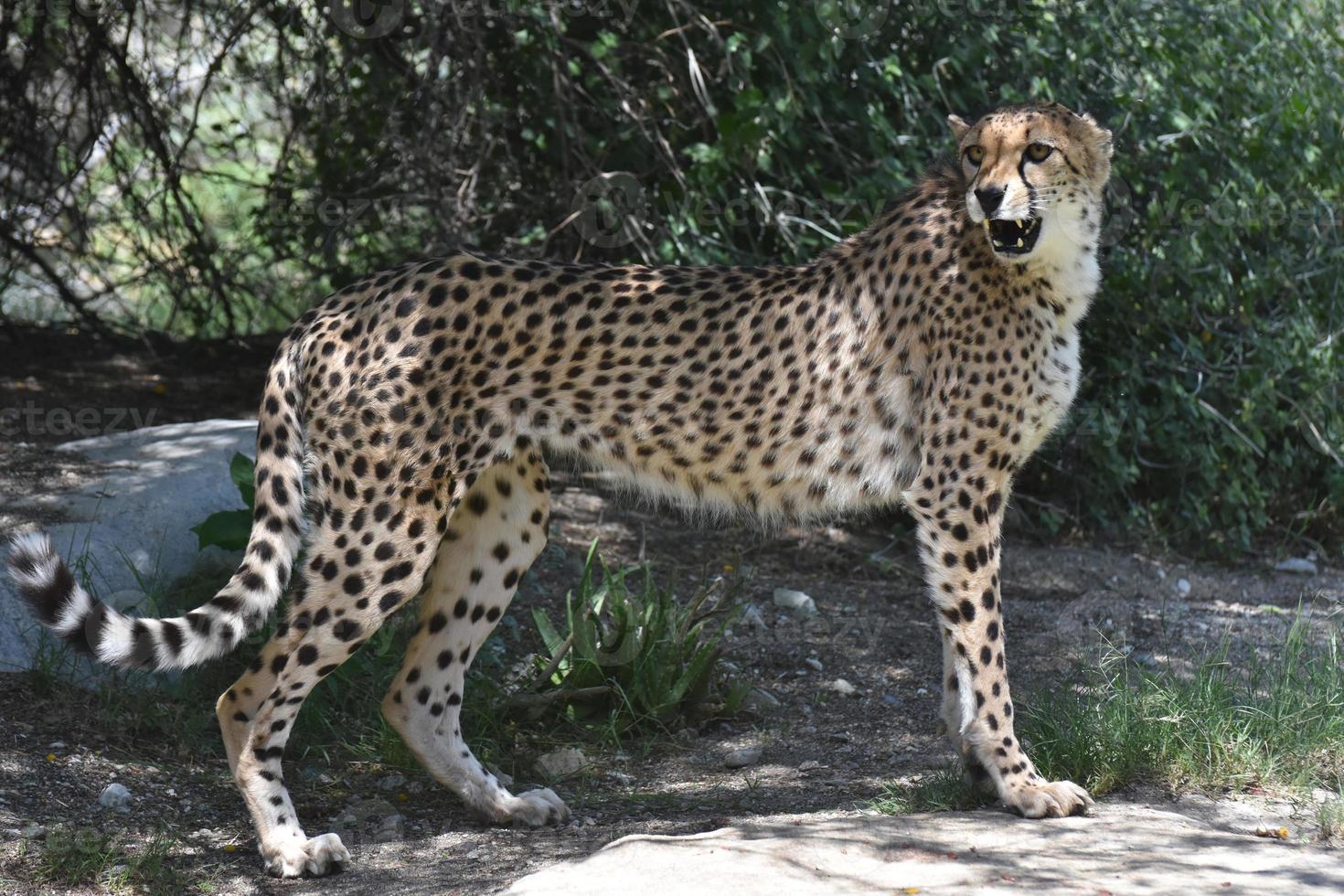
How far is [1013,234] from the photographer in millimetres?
3777

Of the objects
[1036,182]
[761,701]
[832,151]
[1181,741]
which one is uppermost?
[832,151]

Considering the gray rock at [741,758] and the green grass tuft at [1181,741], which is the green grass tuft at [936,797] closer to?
the green grass tuft at [1181,741]

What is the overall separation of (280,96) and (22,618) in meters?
3.16

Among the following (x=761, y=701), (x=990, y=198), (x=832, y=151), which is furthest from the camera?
(x=832, y=151)

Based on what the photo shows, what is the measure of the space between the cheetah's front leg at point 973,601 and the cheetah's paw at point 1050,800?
2.4 inches

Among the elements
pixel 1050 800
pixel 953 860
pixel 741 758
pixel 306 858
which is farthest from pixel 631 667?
pixel 953 860

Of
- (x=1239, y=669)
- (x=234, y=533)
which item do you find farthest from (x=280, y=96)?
(x=1239, y=669)

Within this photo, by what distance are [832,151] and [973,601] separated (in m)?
2.69

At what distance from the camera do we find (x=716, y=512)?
417 cm

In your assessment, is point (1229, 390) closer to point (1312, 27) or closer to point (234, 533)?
point (1312, 27)

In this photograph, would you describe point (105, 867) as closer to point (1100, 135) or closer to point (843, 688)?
point (843, 688)

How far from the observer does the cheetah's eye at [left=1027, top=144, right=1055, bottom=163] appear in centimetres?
376

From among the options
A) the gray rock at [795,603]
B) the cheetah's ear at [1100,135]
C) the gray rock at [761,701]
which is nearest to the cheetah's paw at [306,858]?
the gray rock at [761,701]

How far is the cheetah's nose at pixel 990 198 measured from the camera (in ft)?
12.1
